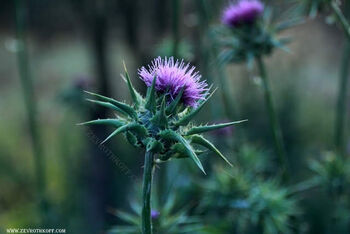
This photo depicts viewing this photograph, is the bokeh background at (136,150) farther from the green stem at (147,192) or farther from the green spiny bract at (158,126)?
the green stem at (147,192)

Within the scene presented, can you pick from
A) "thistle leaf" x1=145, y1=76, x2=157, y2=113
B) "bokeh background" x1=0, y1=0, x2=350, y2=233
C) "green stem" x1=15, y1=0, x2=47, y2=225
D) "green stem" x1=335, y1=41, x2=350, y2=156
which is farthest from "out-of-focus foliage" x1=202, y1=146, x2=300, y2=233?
"green stem" x1=15, y1=0, x2=47, y2=225

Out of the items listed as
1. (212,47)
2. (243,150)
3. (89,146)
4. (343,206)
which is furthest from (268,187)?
(89,146)

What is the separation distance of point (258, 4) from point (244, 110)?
314cm

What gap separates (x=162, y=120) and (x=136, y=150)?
4.59 meters

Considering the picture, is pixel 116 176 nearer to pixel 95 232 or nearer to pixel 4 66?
pixel 95 232

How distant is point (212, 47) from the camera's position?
14.1 feet

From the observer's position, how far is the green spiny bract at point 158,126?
235 cm

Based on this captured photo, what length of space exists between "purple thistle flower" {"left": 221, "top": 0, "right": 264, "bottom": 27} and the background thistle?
1.66 metres

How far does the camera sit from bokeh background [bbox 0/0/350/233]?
4504 mm

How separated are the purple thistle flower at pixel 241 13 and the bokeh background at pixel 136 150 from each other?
209 millimetres

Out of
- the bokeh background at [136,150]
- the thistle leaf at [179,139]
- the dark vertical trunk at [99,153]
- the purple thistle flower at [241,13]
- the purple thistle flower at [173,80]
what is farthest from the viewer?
the dark vertical trunk at [99,153]

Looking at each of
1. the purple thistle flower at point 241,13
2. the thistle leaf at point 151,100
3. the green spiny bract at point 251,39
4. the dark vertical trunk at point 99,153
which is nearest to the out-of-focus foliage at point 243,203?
the green spiny bract at point 251,39

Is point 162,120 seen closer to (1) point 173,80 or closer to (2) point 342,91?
(1) point 173,80

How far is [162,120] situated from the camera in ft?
7.98
